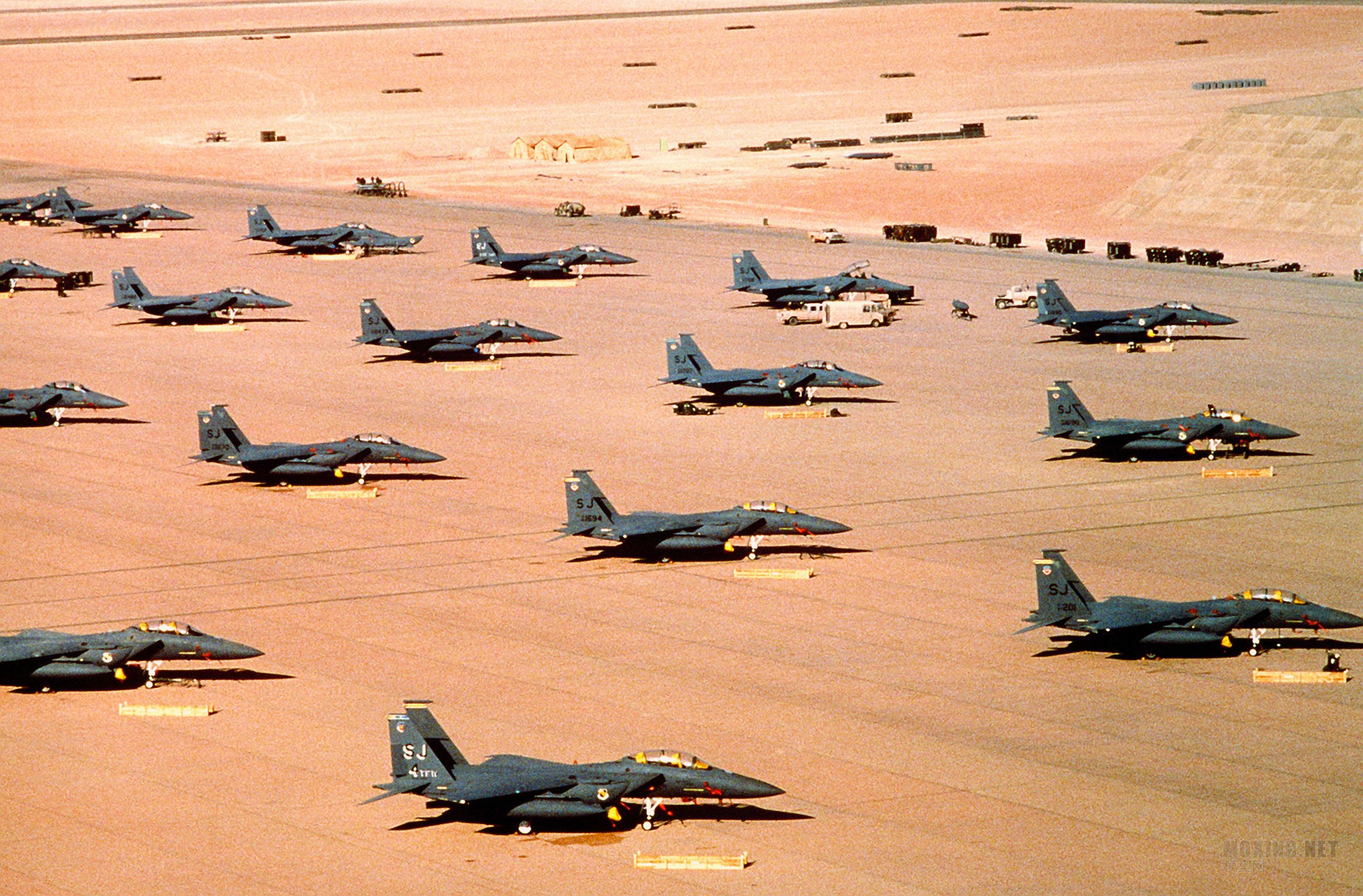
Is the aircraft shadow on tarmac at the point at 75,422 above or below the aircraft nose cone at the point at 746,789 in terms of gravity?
above

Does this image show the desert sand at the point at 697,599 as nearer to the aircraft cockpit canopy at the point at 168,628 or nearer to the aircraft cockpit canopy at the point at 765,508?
the aircraft cockpit canopy at the point at 168,628

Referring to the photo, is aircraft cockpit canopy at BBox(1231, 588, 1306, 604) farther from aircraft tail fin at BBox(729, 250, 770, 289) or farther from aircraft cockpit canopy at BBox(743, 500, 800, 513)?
aircraft tail fin at BBox(729, 250, 770, 289)

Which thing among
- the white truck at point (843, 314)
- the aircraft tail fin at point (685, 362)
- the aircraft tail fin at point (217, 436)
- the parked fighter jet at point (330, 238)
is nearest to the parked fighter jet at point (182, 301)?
the parked fighter jet at point (330, 238)

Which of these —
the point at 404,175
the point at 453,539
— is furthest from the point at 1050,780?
the point at 404,175

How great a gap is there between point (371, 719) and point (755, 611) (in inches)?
527

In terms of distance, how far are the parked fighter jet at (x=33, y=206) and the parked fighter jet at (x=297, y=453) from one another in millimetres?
84472

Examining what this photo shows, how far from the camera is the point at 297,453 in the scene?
76.6 metres

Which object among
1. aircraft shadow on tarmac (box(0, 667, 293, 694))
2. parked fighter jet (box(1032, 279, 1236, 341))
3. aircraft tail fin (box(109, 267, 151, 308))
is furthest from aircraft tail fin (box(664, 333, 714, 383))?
aircraft tail fin (box(109, 267, 151, 308))

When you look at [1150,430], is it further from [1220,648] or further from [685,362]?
[1220,648]

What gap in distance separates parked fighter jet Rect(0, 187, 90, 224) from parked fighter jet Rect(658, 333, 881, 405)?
80107mm

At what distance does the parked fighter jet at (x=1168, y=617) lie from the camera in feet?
178

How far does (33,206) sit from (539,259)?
4986 centimetres

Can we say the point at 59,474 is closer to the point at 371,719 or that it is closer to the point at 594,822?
the point at 371,719

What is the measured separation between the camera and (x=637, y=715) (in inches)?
2004
